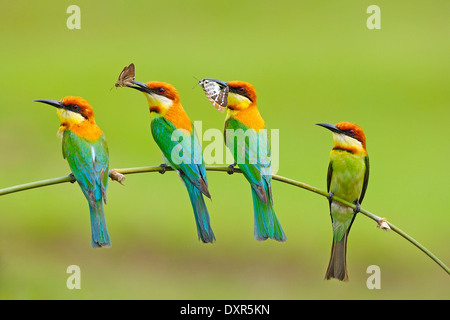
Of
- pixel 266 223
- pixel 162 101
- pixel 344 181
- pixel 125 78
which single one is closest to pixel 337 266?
pixel 344 181

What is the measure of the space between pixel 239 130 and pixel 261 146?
0.08 meters

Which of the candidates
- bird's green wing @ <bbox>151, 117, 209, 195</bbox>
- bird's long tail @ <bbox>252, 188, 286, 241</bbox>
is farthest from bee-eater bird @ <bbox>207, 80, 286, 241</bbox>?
bird's green wing @ <bbox>151, 117, 209, 195</bbox>

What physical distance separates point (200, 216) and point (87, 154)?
1.18ft

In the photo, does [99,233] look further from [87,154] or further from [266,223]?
[266,223]

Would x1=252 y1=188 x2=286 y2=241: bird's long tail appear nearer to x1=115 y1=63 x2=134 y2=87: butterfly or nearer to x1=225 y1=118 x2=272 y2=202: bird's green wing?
x1=225 y1=118 x2=272 y2=202: bird's green wing

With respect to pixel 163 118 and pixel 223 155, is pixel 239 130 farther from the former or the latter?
pixel 163 118

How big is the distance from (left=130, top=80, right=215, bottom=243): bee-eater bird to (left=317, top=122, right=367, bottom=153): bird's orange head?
444 millimetres

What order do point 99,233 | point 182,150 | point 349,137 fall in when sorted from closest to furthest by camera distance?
point 99,233
point 182,150
point 349,137

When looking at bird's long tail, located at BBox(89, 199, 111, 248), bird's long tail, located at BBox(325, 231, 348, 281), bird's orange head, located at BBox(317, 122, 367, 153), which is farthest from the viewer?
bird's long tail, located at BBox(325, 231, 348, 281)

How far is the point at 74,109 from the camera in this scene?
5.85ft

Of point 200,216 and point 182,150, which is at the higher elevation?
point 182,150

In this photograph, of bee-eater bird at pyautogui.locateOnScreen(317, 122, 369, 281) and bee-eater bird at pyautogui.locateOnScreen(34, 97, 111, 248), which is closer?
bee-eater bird at pyautogui.locateOnScreen(34, 97, 111, 248)

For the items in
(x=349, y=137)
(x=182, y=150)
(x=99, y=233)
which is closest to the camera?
(x=99, y=233)

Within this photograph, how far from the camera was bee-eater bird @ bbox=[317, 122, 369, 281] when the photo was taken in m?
2.04
